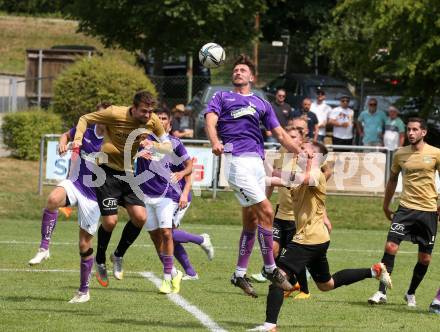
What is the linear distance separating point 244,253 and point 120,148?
5.48ft

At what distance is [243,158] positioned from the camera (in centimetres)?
1031

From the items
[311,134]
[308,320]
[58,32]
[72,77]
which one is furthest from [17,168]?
[58,32]

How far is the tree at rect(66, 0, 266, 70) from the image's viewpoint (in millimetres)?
32750

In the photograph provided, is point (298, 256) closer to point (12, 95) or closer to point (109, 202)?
point (109, 202)

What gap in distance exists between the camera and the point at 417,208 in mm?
11531

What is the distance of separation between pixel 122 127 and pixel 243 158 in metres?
1.39

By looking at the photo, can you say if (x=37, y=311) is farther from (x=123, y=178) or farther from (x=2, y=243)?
(x=2, y=243)

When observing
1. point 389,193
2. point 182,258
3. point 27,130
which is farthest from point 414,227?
point 27,130

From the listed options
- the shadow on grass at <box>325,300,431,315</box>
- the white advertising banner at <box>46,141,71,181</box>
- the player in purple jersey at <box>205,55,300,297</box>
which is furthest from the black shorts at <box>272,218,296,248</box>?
the white advertising banner at <box>46,141,71,181</box>

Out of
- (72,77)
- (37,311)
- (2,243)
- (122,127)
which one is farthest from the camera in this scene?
(72,77)

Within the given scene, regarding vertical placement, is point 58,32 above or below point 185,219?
above

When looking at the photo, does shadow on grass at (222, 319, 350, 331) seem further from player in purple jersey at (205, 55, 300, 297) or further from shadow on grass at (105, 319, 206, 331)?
player in purple jersey at (205, 55, 300, 297)

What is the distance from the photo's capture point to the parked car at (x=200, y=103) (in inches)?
1003

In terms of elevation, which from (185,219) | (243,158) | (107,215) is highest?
(243,158)
